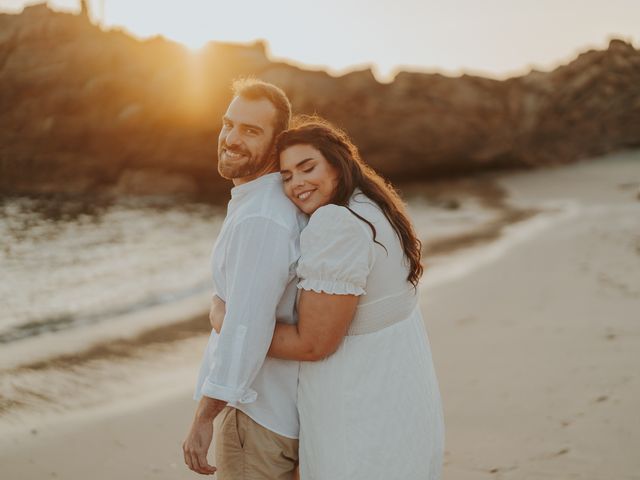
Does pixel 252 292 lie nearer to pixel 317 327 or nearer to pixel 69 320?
pixel 317 327

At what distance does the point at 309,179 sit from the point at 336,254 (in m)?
0.34

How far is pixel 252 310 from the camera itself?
197cm

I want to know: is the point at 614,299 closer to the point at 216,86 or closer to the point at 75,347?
the point at 75,347

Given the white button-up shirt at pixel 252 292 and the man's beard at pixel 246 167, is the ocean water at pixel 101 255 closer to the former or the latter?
the man's beard at pixel 246 167

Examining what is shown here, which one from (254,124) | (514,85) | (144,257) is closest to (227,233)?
(254,124)

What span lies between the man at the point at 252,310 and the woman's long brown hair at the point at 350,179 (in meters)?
0.14

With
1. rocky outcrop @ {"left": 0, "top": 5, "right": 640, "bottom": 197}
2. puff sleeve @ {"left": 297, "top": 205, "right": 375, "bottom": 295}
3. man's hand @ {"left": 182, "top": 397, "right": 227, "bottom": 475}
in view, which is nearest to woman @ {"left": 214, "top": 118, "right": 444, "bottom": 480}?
puff sleeve @ {"left": 297, "top": 205, "right": 375, "bottom": 295}

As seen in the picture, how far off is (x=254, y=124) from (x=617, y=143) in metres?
40.8

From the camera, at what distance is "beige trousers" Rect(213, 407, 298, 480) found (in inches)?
83.0

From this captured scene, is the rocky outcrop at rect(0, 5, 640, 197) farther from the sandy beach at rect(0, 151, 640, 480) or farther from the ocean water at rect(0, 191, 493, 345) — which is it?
the sandy beach at rect(0, 151, 640, 480)

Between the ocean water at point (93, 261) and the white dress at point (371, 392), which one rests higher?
the white dress at point (371, 392)

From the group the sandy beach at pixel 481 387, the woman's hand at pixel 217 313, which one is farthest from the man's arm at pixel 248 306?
the sandy beach at pixel 481 387

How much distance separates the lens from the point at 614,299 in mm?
7340

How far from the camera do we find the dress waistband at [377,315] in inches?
80.2
